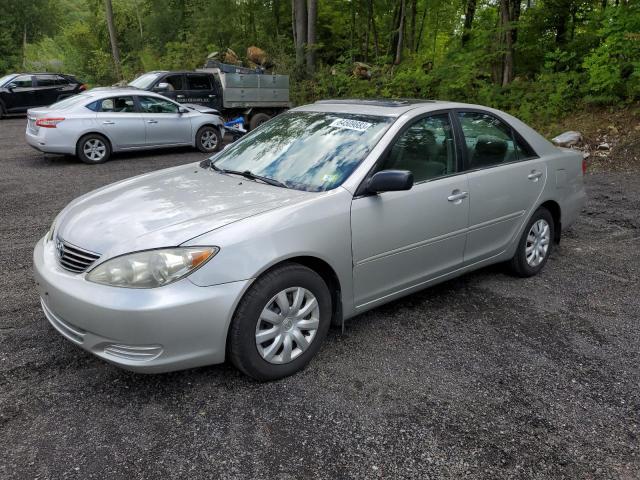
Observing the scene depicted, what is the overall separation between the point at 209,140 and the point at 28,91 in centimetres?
991

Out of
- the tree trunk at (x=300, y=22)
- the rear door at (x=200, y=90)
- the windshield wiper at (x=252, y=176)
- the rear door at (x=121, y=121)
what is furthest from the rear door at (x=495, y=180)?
the tree trunk at (x=300, y=22)

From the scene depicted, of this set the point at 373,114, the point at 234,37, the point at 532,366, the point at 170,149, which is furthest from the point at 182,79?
the point at 234,37

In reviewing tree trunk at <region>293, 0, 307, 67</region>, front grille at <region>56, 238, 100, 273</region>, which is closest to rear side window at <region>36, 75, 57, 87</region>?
tree trunk at <region>293, 0, 307, 67</region>

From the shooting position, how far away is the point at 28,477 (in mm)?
2342

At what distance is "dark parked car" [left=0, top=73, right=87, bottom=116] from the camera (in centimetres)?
1820

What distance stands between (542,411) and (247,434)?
5.25 feet

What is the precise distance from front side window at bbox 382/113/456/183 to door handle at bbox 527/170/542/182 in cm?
94

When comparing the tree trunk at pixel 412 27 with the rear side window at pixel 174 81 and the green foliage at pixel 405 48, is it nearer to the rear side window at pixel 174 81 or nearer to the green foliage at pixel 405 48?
the green foliage at pixel 405 48

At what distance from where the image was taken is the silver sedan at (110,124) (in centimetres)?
1009

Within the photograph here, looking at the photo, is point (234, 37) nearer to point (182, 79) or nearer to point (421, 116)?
point (182, 79)

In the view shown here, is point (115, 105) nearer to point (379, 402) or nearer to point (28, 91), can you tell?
point (379, 402)

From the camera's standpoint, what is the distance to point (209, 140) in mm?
12547

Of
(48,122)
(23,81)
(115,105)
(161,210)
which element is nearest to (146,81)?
(115,105)

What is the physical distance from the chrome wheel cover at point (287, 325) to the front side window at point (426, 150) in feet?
3.60
